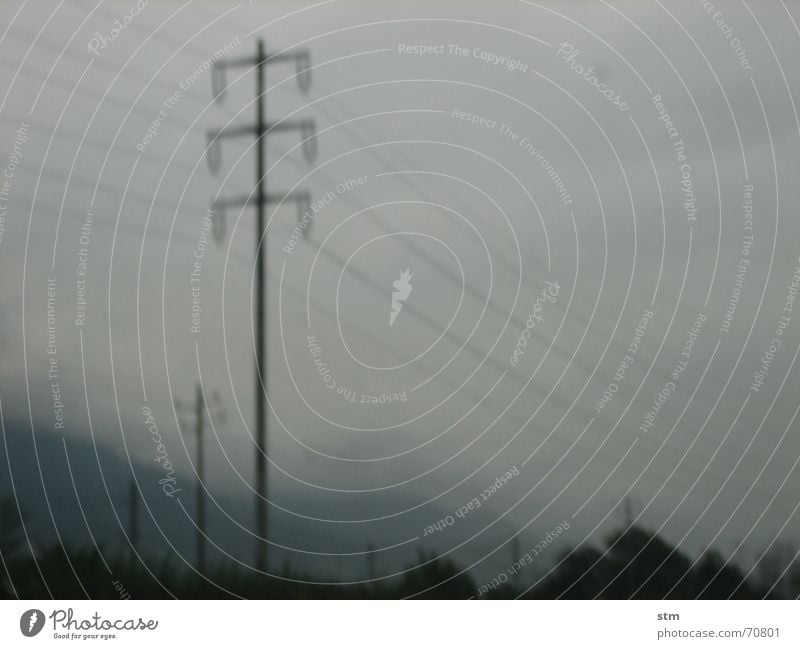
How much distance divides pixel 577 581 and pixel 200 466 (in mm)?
1191

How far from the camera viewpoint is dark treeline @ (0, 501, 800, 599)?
321 centimetres

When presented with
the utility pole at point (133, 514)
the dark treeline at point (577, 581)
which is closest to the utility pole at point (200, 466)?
the dark treeline at point (577, 581)

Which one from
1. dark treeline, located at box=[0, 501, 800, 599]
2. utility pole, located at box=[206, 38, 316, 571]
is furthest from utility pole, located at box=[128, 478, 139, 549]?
utility pole, located at box=[206, 38, 316, 571]

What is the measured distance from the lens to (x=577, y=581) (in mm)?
3211

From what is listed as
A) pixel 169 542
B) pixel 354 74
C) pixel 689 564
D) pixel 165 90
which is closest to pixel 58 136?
pixel 165 90

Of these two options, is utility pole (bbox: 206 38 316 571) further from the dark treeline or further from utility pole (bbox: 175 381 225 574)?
the dark treeline

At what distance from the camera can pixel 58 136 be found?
3.33 meters

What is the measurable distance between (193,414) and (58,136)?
0.97 metres

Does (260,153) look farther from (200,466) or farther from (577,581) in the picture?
(577,581)

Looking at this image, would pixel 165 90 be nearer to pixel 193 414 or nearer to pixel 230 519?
pixel 193 414

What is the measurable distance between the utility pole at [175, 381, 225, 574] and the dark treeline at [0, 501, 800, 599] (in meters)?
0.07

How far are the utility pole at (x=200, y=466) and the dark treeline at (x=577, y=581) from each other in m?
0.07

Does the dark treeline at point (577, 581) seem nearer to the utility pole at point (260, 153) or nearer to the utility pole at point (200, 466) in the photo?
the utility pole at point (200, 466)

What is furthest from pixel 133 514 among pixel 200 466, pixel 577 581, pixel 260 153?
pixel 577 581
